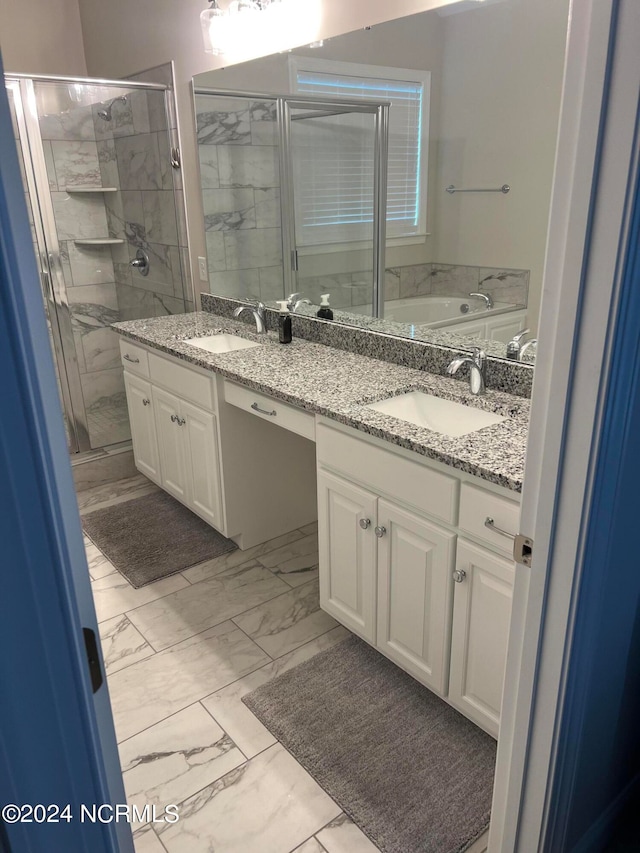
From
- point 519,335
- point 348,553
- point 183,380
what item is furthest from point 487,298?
point 183,380

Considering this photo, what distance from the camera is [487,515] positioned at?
1.61 meters

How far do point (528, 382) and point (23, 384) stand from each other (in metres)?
1.71

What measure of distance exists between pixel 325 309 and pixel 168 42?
4.96 feet

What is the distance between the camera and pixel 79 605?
0.71 metres

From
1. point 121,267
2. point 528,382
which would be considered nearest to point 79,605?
point 528,382

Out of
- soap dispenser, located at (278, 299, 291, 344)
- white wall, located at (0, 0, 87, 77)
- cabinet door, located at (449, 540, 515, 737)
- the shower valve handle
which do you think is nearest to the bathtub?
soap dispenser, located at (278, 299, 291, 344)

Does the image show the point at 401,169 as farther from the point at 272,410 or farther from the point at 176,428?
the point at 176,428

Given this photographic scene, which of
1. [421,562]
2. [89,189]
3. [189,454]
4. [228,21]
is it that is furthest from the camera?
[89,189]


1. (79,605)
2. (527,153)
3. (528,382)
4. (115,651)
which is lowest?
(115,651)

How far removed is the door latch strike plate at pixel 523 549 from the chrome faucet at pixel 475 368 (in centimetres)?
98

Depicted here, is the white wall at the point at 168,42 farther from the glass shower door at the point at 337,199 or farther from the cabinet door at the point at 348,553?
the cabinet door at the point at 348,553

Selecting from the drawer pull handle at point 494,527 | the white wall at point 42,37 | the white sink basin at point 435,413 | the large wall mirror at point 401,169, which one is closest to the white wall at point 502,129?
the large wall mirror at point 401,169

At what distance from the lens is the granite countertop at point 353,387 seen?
1.65 meters

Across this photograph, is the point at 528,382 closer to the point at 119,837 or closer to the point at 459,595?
the point at 459,595
